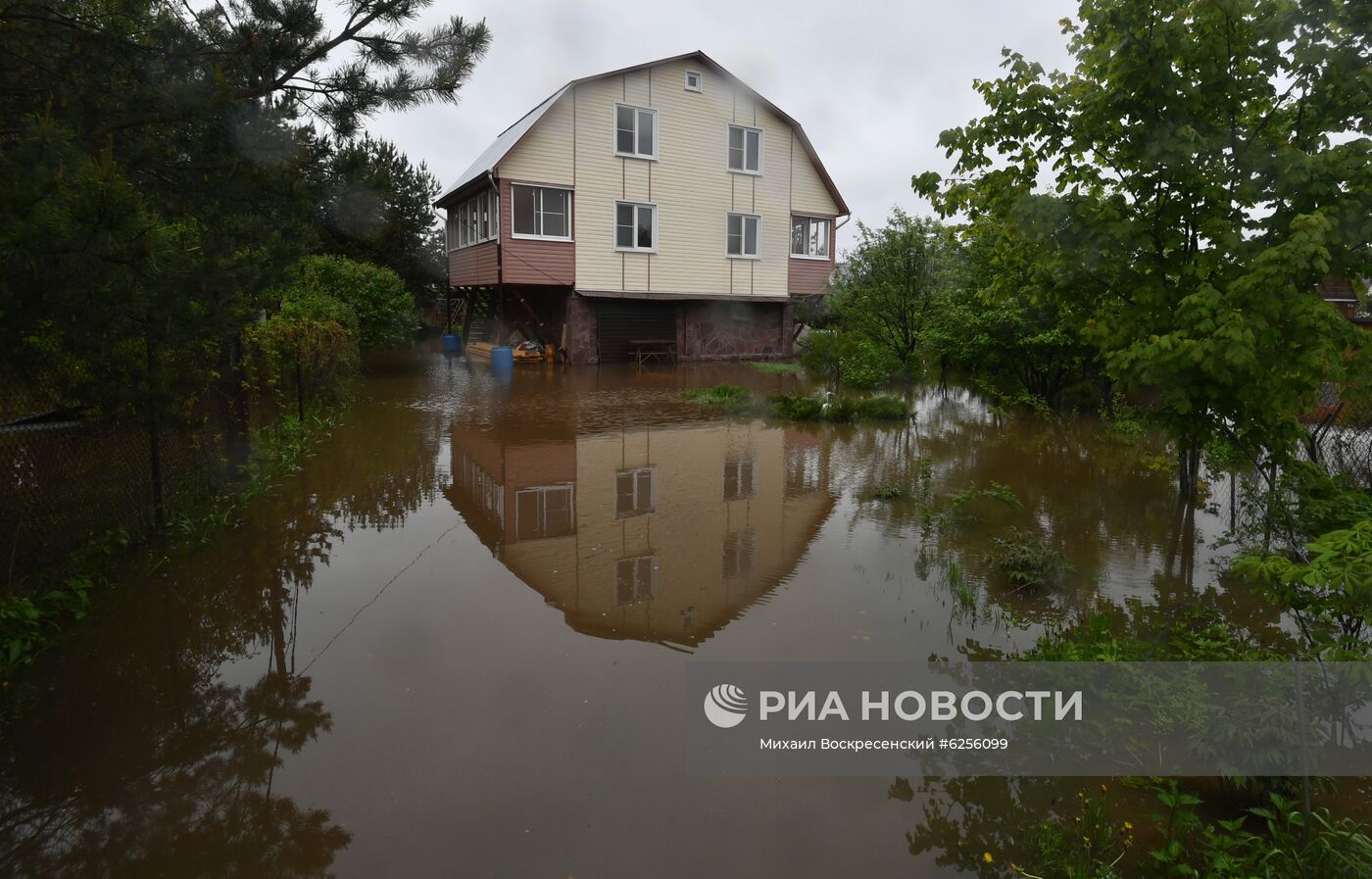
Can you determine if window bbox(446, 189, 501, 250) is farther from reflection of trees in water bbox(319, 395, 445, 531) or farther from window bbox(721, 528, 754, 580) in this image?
window bbox(721, 528, 754, 580)

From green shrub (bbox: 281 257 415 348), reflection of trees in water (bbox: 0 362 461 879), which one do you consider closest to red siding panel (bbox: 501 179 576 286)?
green shrub (bbox: 281 257 415 348)

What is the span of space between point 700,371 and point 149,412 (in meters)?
17.8

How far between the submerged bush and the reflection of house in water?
6.03 ft

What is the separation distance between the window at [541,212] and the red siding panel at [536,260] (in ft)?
0.66

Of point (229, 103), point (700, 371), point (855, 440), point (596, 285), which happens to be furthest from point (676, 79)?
point (229, 103)

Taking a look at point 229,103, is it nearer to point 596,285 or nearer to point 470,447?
point 470,447

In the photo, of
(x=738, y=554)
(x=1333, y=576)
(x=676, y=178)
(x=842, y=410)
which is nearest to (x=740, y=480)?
(x=738, y=554)

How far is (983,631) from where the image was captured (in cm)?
586

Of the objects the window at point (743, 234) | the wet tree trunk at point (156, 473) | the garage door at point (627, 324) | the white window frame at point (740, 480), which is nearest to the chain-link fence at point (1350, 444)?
the white window frame at point (740, 480)

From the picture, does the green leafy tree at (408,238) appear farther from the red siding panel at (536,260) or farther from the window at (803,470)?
the window at (803,470)

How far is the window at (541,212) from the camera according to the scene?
2316cm

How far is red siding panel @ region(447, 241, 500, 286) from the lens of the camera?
24.2 meters

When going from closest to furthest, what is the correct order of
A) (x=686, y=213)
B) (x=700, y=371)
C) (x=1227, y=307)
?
(x=1227, y=307) < (x=700, y=371) < (x=686, y=213)

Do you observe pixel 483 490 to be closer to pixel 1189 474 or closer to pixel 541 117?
pixel 1189 474
